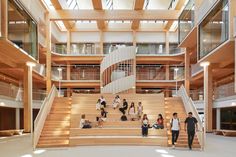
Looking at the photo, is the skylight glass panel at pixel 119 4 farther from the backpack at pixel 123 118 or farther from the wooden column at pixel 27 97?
the backpack at pixel 123 118

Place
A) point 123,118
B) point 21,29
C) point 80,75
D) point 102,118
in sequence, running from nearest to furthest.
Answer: point 102,118
point 123,118
point 21,29
point 80,75

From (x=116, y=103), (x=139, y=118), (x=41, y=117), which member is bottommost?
(x=139, y=118)

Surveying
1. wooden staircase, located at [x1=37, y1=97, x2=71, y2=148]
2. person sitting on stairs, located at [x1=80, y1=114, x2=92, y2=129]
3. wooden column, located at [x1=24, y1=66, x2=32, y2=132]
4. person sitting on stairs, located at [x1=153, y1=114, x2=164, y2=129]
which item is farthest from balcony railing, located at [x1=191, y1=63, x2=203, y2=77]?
person sitting on stairs, located at [x1=80, y1=114, x2=92, y2=129]

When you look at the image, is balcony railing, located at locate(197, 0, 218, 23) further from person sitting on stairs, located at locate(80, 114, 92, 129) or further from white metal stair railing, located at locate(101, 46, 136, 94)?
person sitting on stairs, located at locate(80, 114, 92, 129)

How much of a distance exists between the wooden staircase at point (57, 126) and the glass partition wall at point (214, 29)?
9181mm

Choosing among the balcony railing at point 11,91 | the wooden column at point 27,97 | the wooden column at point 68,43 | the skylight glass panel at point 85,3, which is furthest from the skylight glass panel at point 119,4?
the balcony railing at point 11,91

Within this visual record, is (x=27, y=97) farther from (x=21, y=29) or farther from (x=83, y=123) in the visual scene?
(x=83, y=123)

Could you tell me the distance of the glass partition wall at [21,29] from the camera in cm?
1920

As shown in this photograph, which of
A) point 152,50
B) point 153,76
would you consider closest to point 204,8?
point 152,50

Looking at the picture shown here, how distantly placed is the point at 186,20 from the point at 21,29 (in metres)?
12.5

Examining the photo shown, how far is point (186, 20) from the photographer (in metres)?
27.0

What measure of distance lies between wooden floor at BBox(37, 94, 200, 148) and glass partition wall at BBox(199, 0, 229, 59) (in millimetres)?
3855

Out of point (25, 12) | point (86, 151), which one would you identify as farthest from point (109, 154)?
point (25, 12)

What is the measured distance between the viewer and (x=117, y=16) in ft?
97.9
